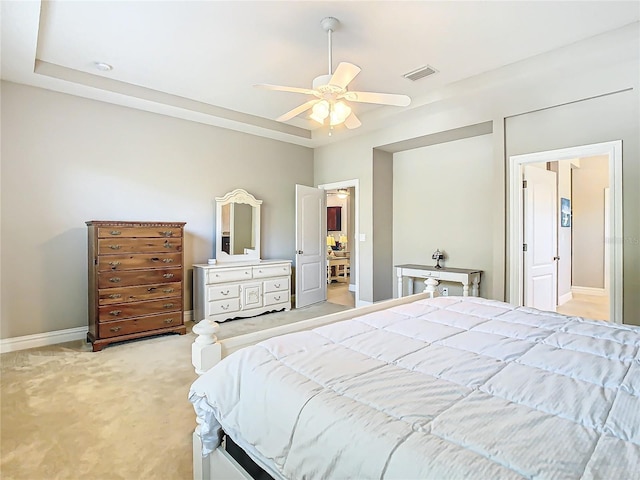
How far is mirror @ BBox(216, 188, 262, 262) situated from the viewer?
4.93 meters

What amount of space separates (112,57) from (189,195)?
182cm

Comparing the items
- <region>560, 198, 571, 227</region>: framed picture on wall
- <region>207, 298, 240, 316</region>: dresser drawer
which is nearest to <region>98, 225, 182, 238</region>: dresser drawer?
<region>207, 298, 240, 316</region>: dresser drawer

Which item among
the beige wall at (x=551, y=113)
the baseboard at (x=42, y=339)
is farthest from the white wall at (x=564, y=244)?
the baseboard at (x=42, y=339)

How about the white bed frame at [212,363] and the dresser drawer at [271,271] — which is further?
the dresser drawer at [271,271]

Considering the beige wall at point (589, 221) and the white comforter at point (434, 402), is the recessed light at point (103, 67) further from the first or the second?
the beige wall at point (589, 221)

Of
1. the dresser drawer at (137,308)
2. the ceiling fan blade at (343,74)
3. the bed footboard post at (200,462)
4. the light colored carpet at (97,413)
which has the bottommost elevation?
the light colored carpet at (97,413)

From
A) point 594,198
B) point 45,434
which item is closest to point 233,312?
point 45,434

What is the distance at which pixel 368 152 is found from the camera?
5.21 m

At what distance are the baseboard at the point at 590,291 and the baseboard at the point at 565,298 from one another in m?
0.43

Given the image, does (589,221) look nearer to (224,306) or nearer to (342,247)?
(342,247)

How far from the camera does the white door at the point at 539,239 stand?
3.88m

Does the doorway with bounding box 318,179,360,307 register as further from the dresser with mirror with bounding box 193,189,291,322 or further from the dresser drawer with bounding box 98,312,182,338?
the dresser drawer with bounding box 98,312,182,338

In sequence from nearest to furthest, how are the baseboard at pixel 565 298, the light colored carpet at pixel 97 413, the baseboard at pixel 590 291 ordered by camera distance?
1. the light colored carpet at pixel 97 413
2. the baseboard at pixel 565 298
3. the baseboard at pixel 590 291

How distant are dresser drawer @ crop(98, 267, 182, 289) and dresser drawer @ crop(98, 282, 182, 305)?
47 millimetres
